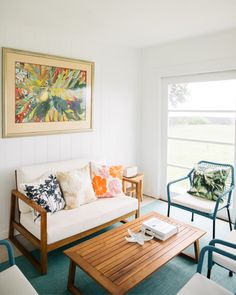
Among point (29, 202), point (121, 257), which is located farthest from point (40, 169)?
point (121, 257)

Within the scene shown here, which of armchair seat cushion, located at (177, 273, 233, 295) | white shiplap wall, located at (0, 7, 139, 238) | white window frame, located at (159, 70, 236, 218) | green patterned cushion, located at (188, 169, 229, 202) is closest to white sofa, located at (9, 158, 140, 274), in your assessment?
white shiplap wall, located at (0, 7, 139, 238)

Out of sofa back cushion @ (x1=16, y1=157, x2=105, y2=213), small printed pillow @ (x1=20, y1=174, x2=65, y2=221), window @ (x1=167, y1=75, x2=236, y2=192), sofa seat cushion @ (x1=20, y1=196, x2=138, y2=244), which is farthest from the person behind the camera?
window @ (x1=167, y1=75, x2=236, y2=192)

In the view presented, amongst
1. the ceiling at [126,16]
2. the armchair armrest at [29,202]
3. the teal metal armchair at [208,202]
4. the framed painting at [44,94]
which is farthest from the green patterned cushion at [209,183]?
the armchair armrest at [29,202]

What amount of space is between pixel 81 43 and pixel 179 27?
4.00ft

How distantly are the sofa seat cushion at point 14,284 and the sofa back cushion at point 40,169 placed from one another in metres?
1.05

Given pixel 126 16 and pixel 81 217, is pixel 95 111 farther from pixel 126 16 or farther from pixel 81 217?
pixel 81 217

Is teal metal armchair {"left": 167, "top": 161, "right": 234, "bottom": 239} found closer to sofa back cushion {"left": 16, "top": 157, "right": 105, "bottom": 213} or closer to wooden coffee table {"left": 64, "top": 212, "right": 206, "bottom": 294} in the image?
wooden coffee table {"left": 64, "top": 212, "right": 206, "bottom": 294}

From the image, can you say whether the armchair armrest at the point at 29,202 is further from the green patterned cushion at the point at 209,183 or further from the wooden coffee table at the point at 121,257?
the green patterned cushion at the point at 209,183

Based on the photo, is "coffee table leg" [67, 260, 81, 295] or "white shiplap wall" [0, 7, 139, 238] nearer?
"coffee table leg" [67, 260, 81, 295]

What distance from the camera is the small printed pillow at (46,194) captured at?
103 inches

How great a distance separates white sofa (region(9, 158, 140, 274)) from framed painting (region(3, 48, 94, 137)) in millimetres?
465

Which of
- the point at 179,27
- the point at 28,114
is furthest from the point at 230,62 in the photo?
the point at 28,114

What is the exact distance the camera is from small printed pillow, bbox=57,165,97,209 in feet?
9.42

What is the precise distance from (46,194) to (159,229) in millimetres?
1135
